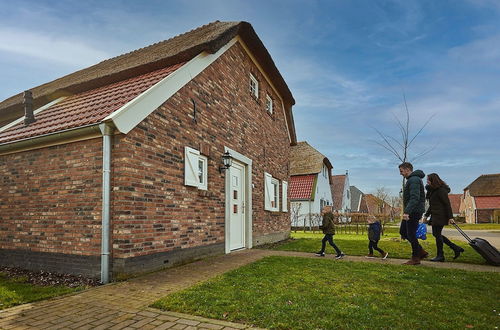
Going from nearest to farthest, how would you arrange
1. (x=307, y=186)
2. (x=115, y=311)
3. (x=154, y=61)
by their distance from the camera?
1. (x=115, y=311)
2. (x=154, y=61)
3. (x=307, y=186)

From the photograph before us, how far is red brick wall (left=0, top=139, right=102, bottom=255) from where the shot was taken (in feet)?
17.4

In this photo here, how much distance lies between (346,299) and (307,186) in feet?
72.1

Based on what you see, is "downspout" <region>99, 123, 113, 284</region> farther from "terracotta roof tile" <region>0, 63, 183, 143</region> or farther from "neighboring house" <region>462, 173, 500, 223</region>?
"neighboring house" <region>462, 173, 500, 223</region>

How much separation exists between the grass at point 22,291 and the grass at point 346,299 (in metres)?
1.63

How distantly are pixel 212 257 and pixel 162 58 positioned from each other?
4.69m

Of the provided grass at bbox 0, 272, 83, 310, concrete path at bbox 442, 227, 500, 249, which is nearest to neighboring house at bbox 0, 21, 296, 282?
grass at bbox 0, 272, 83, 310

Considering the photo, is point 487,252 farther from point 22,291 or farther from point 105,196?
point 22,291

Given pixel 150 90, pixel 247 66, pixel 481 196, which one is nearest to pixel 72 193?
pixel 150 90

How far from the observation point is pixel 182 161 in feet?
21.7

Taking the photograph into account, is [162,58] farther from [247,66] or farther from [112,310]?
[112,310]

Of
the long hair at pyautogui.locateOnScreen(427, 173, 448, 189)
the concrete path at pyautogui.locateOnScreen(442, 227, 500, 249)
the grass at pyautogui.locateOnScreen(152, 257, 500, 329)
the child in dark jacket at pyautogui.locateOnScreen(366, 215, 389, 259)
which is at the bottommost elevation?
the concrete path at pyautogui.locateOnScreen(442, 227, 500, 249)

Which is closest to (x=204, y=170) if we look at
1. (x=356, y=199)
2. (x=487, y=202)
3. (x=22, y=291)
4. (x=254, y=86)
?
(x=22, y=291)

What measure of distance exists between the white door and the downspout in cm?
400

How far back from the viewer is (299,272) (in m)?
5.68
